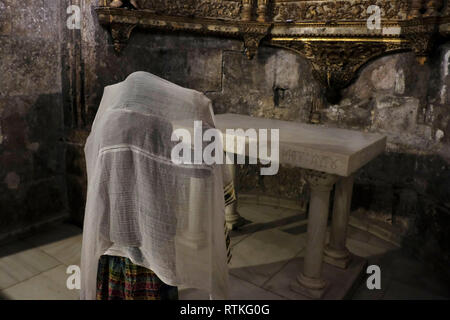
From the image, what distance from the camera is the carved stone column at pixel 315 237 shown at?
8.50 ft

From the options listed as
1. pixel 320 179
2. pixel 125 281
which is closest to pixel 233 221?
pixel 320 179

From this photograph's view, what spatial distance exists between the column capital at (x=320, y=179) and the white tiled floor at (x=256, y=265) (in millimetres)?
814

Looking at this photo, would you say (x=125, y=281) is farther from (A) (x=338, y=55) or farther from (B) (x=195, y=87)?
(A) (x=338, y=55)

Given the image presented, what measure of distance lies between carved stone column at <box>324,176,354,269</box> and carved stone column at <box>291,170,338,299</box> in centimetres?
41

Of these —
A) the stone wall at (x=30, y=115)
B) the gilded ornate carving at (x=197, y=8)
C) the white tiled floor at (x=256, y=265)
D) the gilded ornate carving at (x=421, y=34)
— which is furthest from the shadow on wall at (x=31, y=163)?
the gilded ornate carving at (x=421, y=34)

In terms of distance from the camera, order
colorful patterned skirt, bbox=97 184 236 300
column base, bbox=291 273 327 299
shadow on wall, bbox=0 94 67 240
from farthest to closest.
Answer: shadow on wall, bbox=0 94 67 240 < column base, bbox=291 273 327 299 < colorful patterned skirt, bbox=97 184 236 300

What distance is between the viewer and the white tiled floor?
2732mm

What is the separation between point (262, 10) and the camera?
4.11 m

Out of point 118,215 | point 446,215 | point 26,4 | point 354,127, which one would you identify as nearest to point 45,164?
point 26,4

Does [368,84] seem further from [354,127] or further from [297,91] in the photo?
[297,91]

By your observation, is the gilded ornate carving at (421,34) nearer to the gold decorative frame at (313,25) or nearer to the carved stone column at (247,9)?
the gold decorative frame at (313,25)

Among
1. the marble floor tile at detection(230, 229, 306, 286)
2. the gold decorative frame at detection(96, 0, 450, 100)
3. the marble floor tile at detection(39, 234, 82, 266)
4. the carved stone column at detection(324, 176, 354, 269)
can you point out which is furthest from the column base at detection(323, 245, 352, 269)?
the marble floor tile at detection(39, 234, 82, 266)

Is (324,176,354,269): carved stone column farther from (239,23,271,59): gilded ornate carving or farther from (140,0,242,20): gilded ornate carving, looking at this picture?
(140,0,242,20): gilded ornate carving

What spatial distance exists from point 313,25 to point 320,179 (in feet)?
6.82
